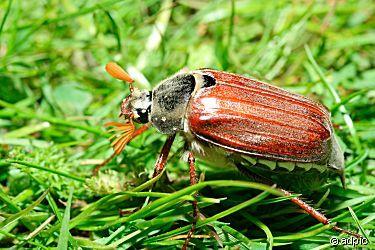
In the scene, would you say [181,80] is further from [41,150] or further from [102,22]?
[102,22]

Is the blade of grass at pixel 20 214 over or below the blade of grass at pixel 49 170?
below

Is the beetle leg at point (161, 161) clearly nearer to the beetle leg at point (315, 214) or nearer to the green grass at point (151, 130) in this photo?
the green grass at point (151, 130)

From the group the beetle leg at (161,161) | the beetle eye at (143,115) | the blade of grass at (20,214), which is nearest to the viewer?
the blade of grass at (20,214)

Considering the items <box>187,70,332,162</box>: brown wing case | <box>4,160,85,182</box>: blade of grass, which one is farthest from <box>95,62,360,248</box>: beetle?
<box>4,160,85,182</box>: blade of grass

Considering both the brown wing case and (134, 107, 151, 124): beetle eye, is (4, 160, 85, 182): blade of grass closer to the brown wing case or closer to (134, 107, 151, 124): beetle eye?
(134, 107, 151, 124): beetle eye

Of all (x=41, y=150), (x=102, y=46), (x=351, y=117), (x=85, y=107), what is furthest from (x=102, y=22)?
(x=351, y=117)

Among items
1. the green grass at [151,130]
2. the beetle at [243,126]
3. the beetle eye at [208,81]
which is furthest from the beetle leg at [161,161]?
the beetle eye at [208,81]
